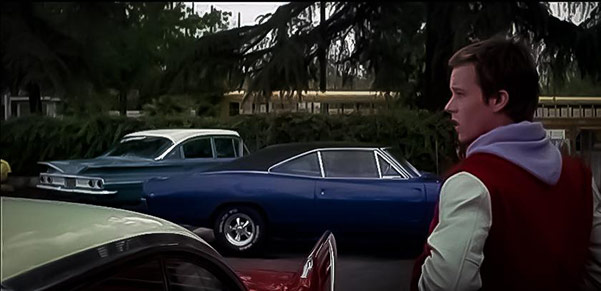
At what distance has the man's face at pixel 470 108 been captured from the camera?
1.45m

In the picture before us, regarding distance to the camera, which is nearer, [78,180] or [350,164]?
[350,164]

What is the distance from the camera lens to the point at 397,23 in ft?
18.1

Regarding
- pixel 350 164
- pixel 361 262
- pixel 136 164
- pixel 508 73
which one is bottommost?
pixel 361 262

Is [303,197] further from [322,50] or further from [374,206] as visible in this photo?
[322,50]

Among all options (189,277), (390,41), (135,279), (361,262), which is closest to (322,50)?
(390,41)

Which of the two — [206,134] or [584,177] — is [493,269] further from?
[206,134]

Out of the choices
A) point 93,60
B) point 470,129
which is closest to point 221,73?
point 93,60

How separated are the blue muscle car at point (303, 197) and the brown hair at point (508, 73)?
524 cm

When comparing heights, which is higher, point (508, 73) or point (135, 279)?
point (508, 73)

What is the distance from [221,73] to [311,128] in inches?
73.5

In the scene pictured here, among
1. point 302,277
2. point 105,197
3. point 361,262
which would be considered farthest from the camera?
point 105,197

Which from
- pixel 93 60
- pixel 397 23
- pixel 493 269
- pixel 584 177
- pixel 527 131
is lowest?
pixel 493 269

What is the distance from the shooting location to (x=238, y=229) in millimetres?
6922

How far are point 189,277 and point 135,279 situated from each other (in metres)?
0.25
